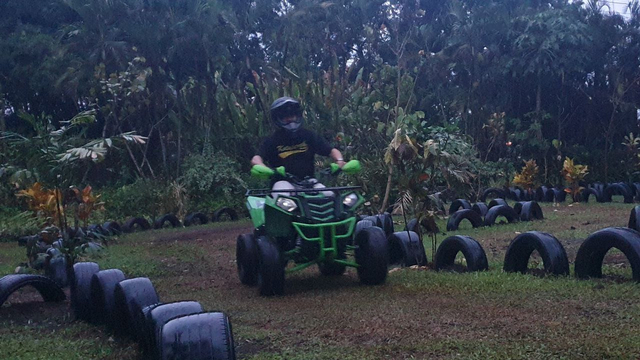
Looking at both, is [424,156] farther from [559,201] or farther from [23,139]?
[559,201]

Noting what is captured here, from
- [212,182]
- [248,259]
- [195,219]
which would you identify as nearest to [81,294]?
[248,259]

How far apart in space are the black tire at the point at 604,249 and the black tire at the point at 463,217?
5.42 m

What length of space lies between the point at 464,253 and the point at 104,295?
385 centimetres

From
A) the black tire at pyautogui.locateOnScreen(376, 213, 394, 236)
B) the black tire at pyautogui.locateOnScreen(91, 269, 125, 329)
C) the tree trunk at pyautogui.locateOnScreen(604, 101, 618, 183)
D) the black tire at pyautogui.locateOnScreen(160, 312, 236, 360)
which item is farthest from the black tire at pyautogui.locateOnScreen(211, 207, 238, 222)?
the black tire at pyautogui.locateOnScreen(160, 312, 236, 360)

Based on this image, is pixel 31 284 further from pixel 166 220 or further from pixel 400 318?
pixel 166 220

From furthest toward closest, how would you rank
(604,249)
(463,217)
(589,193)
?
(589,193) → (463,217) → (604,249)

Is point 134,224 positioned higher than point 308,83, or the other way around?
point 308,83

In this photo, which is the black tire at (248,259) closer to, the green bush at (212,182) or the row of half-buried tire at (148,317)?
the row of half-buried tire at (148,317)

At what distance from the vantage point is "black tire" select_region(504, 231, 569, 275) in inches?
275

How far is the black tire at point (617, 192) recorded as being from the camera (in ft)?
55.8

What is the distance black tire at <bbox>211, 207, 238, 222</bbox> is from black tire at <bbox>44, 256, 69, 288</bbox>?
9.81 meters

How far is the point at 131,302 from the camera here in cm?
522

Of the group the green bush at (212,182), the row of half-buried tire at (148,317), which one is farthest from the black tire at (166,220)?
the row of half-buried tire at (148,317)

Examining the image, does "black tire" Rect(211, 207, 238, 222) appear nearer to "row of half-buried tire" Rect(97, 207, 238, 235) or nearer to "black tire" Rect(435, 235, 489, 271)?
"row of half-buried tire" Rect(97, 207, 238, 235)
